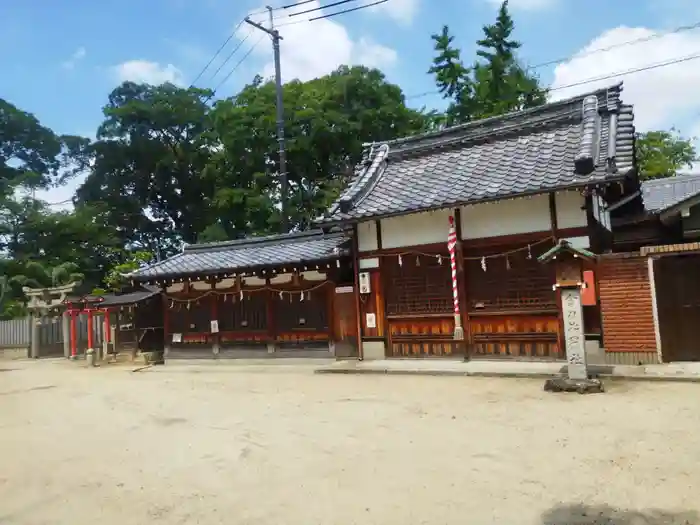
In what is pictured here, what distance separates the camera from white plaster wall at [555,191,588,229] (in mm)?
12602

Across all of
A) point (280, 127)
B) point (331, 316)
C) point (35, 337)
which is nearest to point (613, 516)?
point (331, 316)

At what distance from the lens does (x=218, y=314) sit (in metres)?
18.6

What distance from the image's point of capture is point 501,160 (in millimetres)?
14859

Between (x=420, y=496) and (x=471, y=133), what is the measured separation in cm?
1305

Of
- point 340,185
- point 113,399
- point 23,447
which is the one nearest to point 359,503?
point 23,447

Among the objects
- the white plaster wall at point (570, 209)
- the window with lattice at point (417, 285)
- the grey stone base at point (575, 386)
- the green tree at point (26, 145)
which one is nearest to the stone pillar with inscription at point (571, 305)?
the grey stone base at point (575, 386)

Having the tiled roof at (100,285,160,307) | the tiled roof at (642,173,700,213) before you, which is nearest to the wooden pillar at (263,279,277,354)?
the tiled roof at (100,285,160,307)

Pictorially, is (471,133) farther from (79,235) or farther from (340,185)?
(79,235)

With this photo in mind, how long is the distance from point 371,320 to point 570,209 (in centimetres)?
589

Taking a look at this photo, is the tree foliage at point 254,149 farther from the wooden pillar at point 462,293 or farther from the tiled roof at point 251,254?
the wooden pillar at point 462,293

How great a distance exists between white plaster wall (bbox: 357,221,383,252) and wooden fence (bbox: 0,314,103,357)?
16522mm

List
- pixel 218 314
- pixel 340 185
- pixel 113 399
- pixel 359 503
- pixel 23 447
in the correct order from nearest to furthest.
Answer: pixel 359 503
pixel 23 447
pixel 113 399
pixel 218 314
pixel 340 185

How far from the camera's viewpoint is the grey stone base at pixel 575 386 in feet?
31.2

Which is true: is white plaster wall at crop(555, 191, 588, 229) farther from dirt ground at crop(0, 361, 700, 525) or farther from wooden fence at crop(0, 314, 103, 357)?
wooden fence at crop(0, 314, 103, 357)
